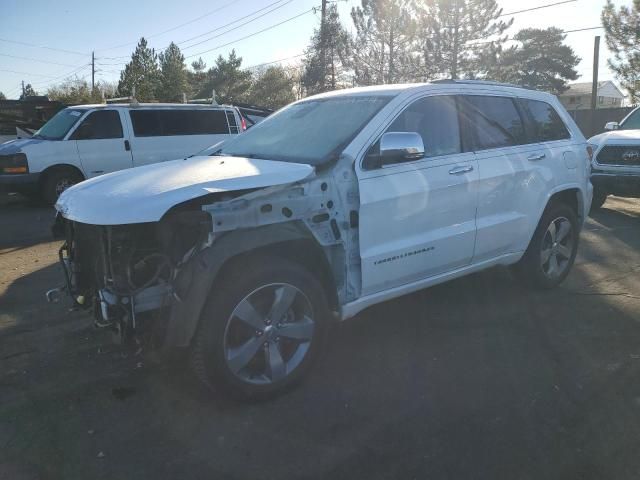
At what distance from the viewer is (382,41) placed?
33750mm

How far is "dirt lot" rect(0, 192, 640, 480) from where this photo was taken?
2.85 meters

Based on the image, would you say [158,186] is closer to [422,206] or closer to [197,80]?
[422,206]

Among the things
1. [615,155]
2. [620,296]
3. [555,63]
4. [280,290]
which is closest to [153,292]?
[280,290]

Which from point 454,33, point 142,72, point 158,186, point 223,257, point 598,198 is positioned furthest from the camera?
point 142,72

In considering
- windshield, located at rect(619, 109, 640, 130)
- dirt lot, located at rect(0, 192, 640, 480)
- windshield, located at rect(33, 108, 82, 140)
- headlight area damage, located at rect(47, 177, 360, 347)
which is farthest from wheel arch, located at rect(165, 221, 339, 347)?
windshield, located at rect(619, 109, 640, 130)

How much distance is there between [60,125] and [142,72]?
3610 centimetres

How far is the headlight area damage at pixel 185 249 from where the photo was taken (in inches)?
120

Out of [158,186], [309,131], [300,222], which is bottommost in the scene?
[300,222]

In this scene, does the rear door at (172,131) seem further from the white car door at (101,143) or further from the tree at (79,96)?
the tree at (79,96)

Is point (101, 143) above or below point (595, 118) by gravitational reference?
above

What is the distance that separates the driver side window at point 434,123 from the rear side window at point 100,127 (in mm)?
8508

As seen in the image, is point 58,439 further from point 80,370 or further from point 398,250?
point 398,250

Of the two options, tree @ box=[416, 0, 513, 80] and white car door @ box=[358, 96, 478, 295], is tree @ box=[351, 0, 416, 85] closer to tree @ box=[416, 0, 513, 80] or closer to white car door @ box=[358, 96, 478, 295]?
tree @ box=[416, 0, 513, 80]

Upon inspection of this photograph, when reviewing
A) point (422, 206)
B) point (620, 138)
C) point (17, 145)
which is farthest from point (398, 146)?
point (17, 145)
